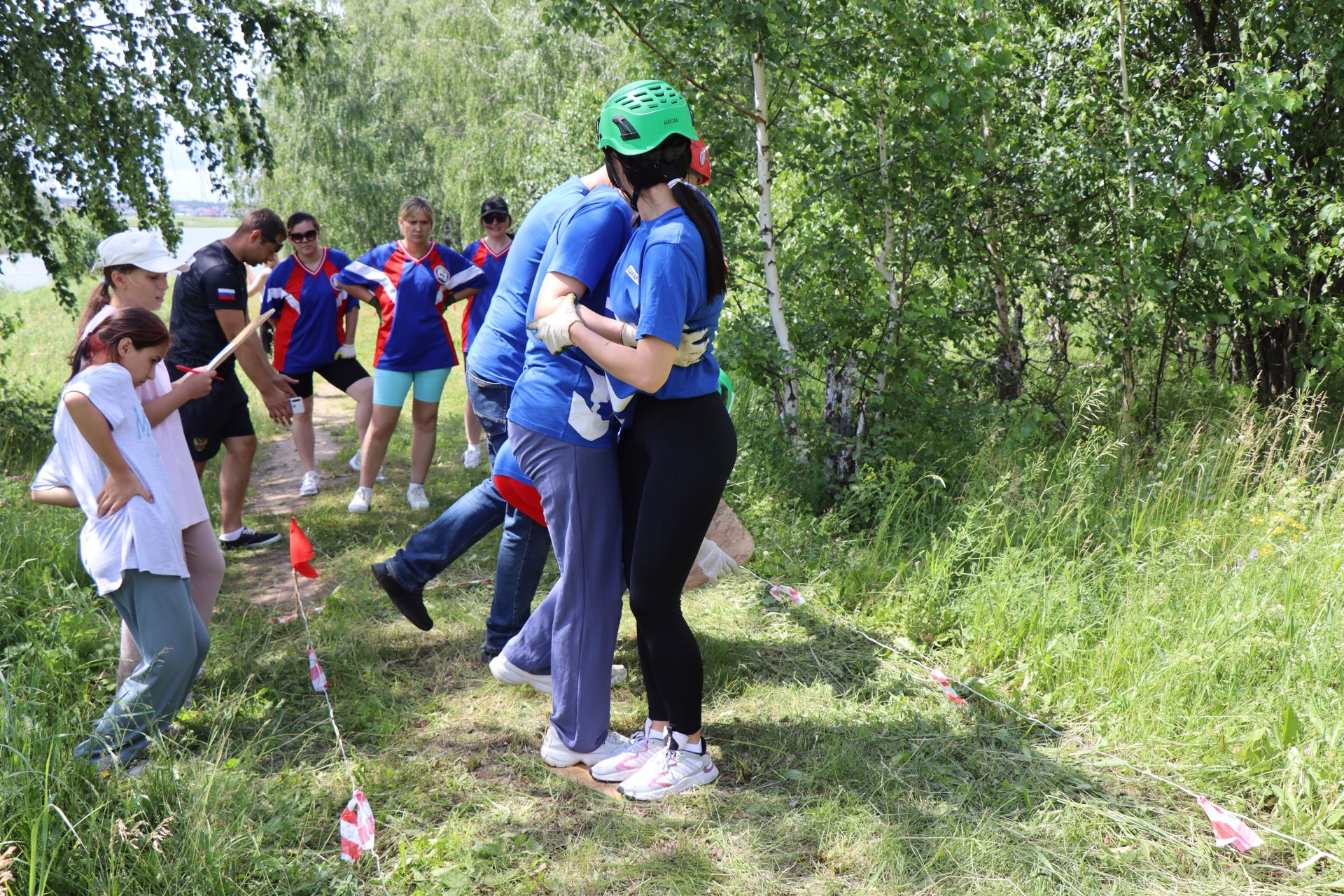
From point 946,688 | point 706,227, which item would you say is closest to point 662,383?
point 706,227

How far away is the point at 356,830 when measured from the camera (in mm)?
2785

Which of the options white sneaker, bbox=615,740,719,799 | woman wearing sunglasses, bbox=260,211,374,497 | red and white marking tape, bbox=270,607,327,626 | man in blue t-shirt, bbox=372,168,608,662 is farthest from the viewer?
woman wearing sunglasses, bbox=260,211,374,497

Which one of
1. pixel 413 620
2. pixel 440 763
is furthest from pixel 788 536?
pixel 440 763

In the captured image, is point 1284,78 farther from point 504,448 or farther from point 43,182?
point 43,182

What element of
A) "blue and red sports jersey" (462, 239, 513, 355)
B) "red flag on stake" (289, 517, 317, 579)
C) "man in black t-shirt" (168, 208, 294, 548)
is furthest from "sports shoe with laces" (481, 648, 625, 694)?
"blue and red sports jersey" (462, 239, 513, 355)

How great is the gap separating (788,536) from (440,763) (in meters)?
2.35

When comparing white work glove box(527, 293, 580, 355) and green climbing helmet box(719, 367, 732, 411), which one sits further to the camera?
green climbing helmet box(719, 367, 732, 411)

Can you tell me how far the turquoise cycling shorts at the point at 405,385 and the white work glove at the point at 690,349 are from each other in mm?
3490

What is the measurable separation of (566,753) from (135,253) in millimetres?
2296

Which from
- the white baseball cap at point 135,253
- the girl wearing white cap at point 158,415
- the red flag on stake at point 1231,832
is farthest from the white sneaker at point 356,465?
the red flag on stake at point 1231,832

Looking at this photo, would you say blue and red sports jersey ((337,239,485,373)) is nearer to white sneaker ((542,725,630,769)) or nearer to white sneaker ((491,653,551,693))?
white sneaker ((491,653,551,693))

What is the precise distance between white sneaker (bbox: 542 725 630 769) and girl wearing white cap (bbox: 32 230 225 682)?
130cm

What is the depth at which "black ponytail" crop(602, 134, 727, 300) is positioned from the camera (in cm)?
275

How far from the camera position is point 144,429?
3.09 metres
